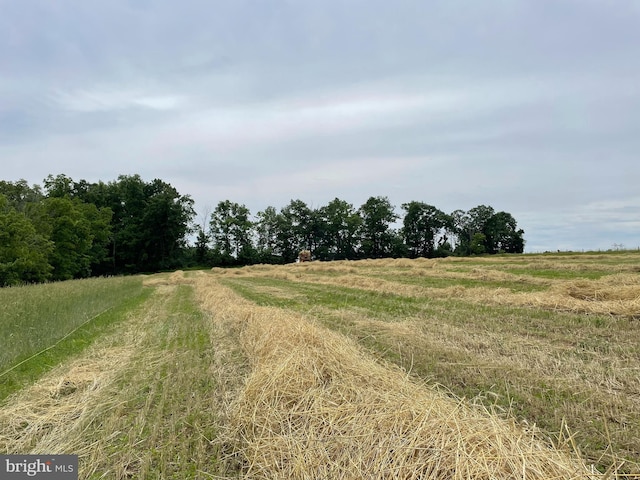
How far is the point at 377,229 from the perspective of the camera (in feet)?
263

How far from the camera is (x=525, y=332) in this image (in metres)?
7.21

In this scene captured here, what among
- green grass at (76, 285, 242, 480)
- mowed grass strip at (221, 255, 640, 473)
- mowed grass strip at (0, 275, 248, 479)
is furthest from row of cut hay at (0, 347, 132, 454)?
mowed grass strip at (221, 255, 640, 473)

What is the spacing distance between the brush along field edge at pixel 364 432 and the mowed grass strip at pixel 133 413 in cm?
42

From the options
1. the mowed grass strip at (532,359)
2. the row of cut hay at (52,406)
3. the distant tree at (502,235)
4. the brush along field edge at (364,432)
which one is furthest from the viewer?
the distant tree at (502,235)

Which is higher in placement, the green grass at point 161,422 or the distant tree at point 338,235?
the distant tree at point 338,235

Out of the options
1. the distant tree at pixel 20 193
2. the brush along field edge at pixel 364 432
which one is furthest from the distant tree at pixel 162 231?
the brush along field edge at pixel 364 432

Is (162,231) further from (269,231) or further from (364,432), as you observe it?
(364,432)

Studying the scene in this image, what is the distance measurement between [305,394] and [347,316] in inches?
226

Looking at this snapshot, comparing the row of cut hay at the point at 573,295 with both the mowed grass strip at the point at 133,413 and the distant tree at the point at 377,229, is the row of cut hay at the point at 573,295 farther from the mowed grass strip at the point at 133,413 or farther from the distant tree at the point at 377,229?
the distant tree at the point at 377,229

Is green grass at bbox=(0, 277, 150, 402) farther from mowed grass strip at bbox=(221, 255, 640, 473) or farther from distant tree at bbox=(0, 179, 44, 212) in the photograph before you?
distant tree at bbox=(0, 179, 44, 212)

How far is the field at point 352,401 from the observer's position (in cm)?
298

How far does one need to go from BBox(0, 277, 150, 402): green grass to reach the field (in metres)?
0.18

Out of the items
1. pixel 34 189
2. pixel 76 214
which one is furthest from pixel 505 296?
pixel 34 189

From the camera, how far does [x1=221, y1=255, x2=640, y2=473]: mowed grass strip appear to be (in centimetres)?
364
